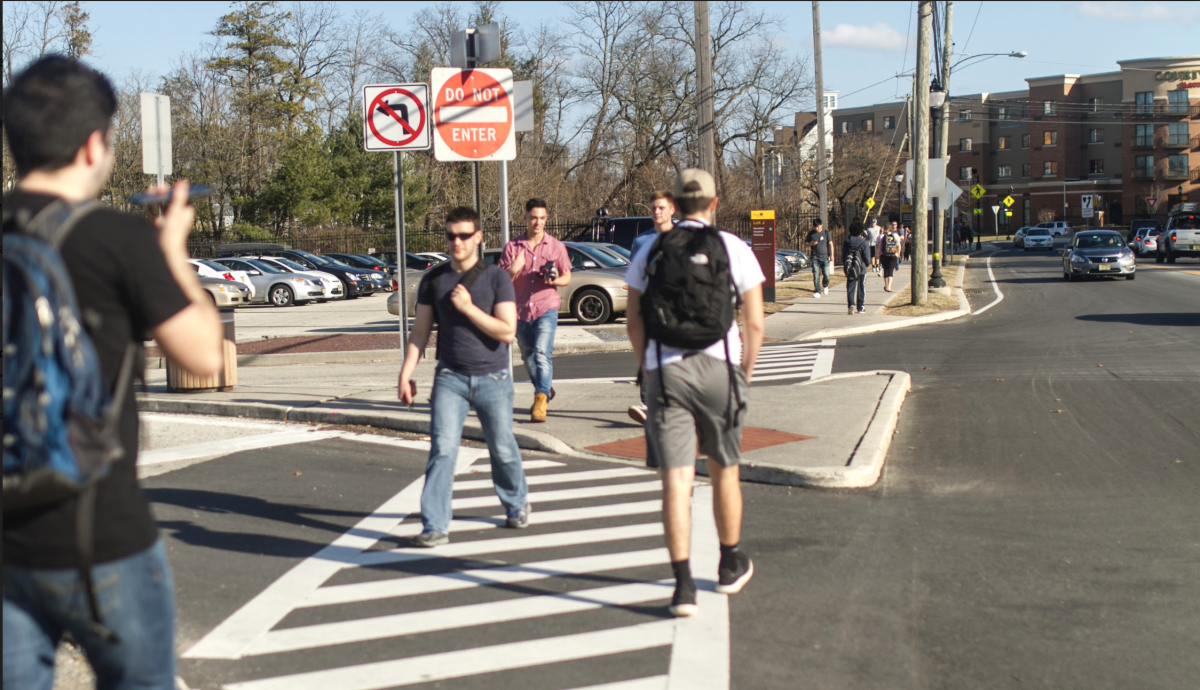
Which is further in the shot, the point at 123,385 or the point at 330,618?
the point at 330,618

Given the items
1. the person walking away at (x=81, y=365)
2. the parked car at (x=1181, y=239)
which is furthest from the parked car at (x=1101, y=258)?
the person walking away at (x=81, y=365)

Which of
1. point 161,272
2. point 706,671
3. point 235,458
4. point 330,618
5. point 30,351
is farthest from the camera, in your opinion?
point 235,458

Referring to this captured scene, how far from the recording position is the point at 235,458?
8695 millimetres

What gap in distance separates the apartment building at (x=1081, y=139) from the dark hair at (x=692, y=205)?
97918 millimetres

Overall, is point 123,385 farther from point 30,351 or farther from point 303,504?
point 303,504

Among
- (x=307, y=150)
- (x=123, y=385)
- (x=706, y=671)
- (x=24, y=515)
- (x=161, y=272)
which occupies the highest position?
(x=307, y=150)

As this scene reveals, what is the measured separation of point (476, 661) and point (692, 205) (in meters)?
2.21

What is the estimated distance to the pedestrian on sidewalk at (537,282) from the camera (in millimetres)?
9062

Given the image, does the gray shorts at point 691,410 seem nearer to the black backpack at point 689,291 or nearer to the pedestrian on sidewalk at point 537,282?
the black backpack at point 689,291

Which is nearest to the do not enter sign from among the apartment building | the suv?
the suv

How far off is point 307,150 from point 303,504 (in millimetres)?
46262

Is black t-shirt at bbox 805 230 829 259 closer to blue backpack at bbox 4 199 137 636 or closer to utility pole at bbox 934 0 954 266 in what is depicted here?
utility pole at bbox 934 0 954 266

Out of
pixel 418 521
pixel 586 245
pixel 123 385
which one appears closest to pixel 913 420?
pixel 418 521

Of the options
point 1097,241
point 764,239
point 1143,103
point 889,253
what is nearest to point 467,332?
point 764,239
